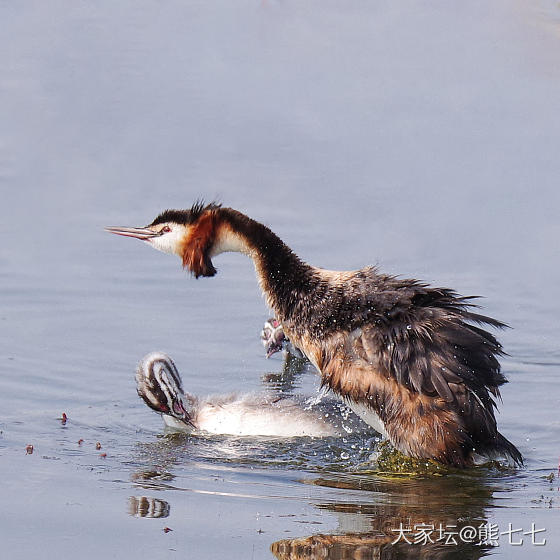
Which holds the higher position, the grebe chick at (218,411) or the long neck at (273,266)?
the long neck at (273,266)

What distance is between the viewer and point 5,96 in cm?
1327

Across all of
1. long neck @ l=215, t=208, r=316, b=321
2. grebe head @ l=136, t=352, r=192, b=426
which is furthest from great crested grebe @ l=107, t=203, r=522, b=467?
grebe head @ l=136, t=352, r=192, b=426

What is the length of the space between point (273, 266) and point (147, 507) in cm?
192

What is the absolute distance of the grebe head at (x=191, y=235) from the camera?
789 centimetres

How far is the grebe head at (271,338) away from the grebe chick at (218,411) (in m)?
1.17

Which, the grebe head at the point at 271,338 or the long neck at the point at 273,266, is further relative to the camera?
the grebe head at the point at 271,338

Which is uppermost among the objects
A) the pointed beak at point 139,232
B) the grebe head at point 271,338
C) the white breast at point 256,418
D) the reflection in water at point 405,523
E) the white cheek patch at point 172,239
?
the pointed beak at point 139,232

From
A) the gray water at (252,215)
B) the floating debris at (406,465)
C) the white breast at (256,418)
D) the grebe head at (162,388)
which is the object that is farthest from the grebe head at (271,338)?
the floating debris at (406,465)

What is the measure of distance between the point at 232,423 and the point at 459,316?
1.63 m

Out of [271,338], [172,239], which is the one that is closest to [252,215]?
[271,338]

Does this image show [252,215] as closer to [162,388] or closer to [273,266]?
[162,388]

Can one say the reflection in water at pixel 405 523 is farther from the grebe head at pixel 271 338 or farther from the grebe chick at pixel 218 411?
the grebe head at pixel 271 338

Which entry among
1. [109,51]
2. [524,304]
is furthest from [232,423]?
[109,51]

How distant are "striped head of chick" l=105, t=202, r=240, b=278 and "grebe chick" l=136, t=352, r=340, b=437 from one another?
703 mm
